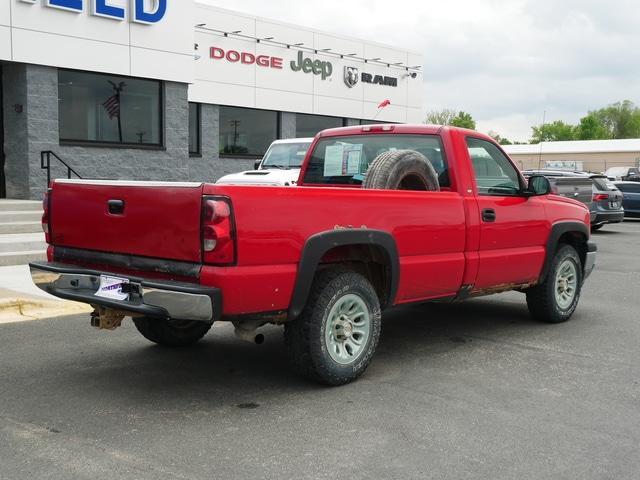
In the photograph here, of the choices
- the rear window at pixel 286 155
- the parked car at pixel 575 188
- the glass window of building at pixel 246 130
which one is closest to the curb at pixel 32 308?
the rear window at pixel 286 155

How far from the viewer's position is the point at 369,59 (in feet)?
82.9

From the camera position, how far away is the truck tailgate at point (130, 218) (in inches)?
176

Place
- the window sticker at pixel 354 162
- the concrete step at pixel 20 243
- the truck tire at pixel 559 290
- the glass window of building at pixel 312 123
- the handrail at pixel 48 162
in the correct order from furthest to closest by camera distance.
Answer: the glass window of building at pixel 312 123
the handrail at pixel 48 162
the concrete step at pixel 20 243
the truck tire at pixel 559 290
the window sticker at pixel 354 162

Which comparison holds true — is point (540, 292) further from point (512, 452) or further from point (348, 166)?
point (512, 452)

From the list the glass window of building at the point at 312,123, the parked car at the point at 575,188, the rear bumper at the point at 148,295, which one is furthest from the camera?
the glass window of building at the point at 312,123

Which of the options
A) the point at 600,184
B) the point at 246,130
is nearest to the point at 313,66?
the point at 246,130

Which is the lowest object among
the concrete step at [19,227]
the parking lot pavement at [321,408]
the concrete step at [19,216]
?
the parking lot pavement at [321,408]

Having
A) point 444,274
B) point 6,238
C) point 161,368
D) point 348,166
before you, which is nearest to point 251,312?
point 161,368

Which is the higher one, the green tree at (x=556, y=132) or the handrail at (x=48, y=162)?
the green tree at (x=556, y=132)

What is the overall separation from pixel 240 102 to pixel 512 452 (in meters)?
18.6

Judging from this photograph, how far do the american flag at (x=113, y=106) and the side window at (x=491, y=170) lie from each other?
11340 mm

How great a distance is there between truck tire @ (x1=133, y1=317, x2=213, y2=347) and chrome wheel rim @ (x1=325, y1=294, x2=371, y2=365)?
4.64ft

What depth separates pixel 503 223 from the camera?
21.4ft

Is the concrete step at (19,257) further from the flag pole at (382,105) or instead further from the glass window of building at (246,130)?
the flag pole at (382,105)
